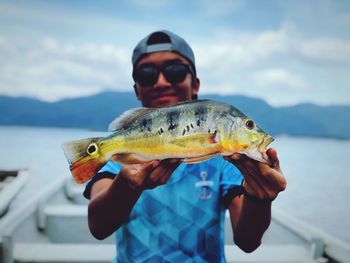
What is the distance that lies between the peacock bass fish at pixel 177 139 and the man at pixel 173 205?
0.56 metres

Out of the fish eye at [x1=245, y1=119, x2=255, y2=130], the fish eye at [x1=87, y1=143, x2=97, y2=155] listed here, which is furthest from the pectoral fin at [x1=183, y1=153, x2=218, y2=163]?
the fish eye at [x1=87, y1=143, x2=97, y2=155]

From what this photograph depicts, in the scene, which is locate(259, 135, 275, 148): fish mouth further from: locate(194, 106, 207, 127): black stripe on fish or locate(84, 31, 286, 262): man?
locate(84, 31, 286, 262): man

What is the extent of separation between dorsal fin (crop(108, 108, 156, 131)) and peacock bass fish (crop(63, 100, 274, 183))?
0.08ft

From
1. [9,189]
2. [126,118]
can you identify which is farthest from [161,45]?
[9,189]

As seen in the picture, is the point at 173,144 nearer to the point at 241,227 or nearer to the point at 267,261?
the point at 241,227

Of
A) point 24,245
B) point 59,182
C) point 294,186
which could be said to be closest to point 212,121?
point 24,245

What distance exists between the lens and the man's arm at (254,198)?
6.88ft

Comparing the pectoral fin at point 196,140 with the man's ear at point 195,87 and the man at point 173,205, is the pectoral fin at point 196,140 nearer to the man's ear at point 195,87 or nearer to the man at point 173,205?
the man at point 173,205

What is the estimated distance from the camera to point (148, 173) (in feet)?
7.41

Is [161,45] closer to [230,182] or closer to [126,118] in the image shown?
[126,118]

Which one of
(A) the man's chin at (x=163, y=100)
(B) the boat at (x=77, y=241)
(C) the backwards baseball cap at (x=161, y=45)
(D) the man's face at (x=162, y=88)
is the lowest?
(B) the boat at (x=77, y=241)

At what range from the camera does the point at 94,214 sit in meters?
2.71

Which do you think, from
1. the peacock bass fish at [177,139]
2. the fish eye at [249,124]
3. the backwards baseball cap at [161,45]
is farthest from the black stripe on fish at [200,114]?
the backwards baseball cap at [161,45]

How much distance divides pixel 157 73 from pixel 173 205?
1.15 meters
